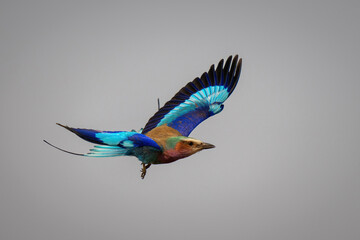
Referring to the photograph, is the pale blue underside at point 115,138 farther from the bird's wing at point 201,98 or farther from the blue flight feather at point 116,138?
the bird's wing at point 201,98

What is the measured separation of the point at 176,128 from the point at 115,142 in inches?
59.0

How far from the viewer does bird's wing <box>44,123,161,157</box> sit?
708cm

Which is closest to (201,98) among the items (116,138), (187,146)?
(187,146)

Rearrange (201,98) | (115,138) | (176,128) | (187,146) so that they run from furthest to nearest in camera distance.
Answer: (201,98), (176,128), (187,146), (115,138)

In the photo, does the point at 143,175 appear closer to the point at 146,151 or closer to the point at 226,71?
the point at 146,151

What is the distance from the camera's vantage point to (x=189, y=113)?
8.89 meters

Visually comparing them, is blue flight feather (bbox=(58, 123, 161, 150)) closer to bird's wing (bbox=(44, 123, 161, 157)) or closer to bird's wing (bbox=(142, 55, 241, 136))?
bird's wing (bbox=(44, 123, 161, 157))

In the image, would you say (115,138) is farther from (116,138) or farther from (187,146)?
(187,146)

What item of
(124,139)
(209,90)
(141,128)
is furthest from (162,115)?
(124,139)

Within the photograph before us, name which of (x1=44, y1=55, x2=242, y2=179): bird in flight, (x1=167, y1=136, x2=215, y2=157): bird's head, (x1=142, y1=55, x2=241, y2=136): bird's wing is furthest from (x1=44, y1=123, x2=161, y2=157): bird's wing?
(x1=142, y1=55, x2=241, y2=136): bird's wing

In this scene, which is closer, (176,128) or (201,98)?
(176,128)

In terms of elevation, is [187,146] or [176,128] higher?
[176,128]

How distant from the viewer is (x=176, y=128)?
8.53 m

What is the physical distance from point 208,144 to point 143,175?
3.14 feet
